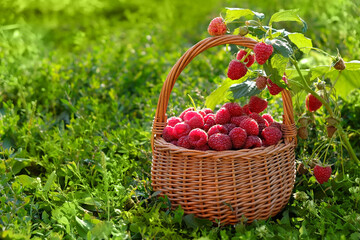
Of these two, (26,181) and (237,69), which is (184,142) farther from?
(26,181)

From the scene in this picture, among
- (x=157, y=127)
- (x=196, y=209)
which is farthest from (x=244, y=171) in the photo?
(x=157, y=127)

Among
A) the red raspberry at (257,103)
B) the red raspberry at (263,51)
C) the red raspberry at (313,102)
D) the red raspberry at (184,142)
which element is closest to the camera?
the red raspberry at (263,51)

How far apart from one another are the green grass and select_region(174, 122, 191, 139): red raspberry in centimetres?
25

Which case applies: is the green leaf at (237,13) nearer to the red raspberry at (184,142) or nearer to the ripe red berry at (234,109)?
the ripe red berry at (234,109)

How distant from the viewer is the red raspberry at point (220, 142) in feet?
4.44

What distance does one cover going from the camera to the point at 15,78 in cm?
235

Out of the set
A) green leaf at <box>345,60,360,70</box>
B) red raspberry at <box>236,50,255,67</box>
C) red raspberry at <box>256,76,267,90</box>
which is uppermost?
red raspberry at <box>236,50,255,67</box>

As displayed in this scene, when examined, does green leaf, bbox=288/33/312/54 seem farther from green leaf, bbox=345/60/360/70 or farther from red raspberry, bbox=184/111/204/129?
red raspberry, bbox=184/111/204/129

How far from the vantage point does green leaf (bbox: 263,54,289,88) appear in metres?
1.35

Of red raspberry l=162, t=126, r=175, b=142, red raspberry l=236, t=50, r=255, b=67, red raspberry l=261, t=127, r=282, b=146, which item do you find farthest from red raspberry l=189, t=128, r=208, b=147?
red raspberry l=236, t=50, r=255, b=67

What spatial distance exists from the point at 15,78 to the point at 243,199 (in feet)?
5.35

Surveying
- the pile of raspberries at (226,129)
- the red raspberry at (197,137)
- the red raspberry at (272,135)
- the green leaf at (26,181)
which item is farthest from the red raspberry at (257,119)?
the green leaf at (26,181)

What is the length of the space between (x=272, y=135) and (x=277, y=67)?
24 cm

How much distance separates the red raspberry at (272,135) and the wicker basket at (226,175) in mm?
23
